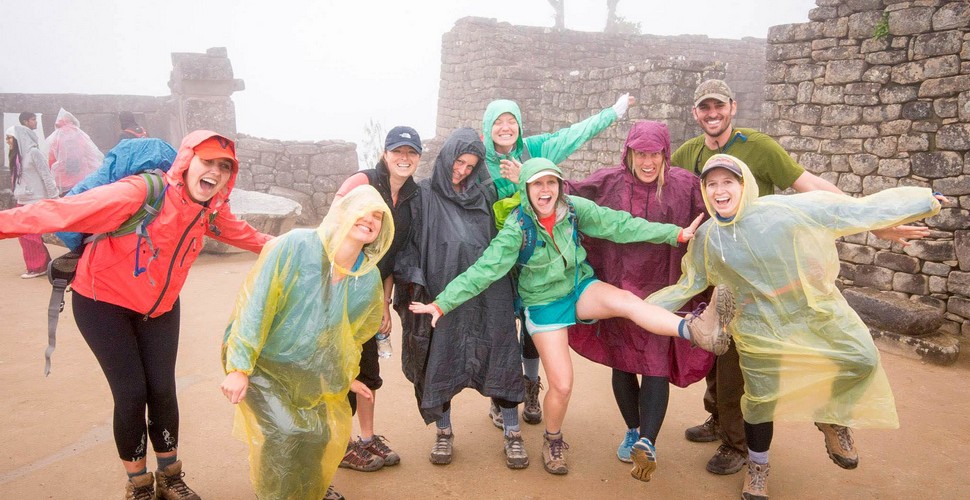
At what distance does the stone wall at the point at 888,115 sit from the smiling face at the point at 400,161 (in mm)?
4939

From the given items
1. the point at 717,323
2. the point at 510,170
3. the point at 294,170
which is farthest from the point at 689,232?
the point at 294,170

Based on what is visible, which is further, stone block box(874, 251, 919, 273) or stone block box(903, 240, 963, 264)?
stone block box(874, 251, 919, 273)

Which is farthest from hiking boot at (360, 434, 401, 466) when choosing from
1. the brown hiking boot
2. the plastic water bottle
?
the brown hiking boot

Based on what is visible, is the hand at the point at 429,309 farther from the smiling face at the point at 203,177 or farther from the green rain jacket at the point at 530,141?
the smiling face at the point at 203,177

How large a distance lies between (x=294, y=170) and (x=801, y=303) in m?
11.7

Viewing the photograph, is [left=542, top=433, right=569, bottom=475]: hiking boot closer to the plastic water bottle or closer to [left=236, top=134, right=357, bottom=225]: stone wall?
the plastic water bottle

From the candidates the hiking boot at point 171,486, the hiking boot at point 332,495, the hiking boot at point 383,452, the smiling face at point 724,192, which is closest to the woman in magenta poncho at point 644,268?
the smiling face at point 724,192

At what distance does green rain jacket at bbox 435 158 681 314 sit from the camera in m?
3.34

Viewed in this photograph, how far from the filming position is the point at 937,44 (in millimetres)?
5859

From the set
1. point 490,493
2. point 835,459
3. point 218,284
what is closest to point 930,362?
point 835,459

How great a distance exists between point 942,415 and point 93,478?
504 cm

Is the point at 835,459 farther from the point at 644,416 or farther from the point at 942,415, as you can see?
the point at 942,415

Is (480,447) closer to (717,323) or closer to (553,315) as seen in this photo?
(553,315)

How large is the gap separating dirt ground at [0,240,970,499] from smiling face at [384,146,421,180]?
62.6 inches
